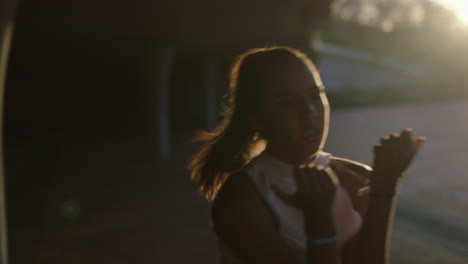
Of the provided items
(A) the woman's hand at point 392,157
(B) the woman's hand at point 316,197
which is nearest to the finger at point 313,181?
(B) the woman's hand at point 316,197

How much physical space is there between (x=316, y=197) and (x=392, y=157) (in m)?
0.31

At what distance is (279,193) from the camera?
55.7 inches

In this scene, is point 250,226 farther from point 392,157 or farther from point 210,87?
point 210,87

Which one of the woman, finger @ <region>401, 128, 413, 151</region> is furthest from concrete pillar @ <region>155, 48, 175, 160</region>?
finger @ <region>401, 128, 413, 151</region>

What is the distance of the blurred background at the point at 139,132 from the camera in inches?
210

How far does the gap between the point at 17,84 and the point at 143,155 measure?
771 centimetres

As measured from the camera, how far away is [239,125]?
5.37ft

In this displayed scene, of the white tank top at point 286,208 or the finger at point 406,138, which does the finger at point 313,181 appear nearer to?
the white tank top at point 286,208

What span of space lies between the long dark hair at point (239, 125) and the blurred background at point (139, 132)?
1.10 ft

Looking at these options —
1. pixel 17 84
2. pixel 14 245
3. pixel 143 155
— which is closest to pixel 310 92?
pixel 14 245

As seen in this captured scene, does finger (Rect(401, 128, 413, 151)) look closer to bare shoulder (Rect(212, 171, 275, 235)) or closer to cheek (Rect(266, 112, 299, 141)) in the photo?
cheek (Rect(266, 112, 299, 141))

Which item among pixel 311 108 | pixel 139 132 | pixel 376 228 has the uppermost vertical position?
pixel 311 108

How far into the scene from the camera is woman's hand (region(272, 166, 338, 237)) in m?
1.22

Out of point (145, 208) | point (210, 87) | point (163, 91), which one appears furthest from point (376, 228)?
point (210, 87)
